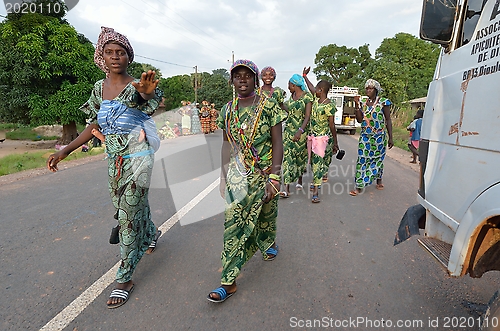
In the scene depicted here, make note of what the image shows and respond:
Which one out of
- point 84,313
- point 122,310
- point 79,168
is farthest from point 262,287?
point 79,168

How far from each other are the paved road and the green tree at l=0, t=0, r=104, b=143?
11759 millimetres

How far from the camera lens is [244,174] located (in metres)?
2.49

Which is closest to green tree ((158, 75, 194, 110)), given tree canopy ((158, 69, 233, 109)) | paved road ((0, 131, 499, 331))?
tree canopy ((158, 69, 233, 109))

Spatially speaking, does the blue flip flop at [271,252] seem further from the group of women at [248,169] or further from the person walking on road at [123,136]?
the person walking on road at [123,136]

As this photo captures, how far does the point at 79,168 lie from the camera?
7.93m

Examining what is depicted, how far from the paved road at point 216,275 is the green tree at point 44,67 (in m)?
11.8

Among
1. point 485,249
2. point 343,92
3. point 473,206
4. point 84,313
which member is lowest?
point 84,313

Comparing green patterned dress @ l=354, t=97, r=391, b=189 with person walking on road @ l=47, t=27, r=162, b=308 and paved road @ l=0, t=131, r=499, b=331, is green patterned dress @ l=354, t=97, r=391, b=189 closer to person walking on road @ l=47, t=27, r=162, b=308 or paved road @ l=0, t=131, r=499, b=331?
paved road @ l=0, t=131, r=499, b=331

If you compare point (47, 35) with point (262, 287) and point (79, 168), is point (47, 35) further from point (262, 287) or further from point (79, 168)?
point (262, 287)

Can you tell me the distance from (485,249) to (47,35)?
17.5m

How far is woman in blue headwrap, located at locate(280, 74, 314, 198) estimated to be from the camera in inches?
195

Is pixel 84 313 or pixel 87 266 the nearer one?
pixel 84 313

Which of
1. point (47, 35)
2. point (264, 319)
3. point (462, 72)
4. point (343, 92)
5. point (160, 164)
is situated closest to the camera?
point (462, 72)

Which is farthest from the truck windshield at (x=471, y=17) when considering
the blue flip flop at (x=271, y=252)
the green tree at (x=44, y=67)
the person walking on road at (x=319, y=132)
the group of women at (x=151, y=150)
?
the green tree at (x=44, y=67)
